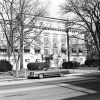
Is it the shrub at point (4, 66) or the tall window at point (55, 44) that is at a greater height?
the tall window at point (55, 44)

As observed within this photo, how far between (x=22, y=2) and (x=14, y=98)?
752 inches

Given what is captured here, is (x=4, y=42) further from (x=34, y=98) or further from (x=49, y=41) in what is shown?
(x=34, y=98)

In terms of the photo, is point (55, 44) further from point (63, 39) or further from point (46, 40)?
point (63, 39)

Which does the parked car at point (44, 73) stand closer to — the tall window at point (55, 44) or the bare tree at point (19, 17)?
the bare tree at point (19, 17)

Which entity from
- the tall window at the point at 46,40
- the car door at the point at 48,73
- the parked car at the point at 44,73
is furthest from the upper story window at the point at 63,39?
the car door at the point at 48,73

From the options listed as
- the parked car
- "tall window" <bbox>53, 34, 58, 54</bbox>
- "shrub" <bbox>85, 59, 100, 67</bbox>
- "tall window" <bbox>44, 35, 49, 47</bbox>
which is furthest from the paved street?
"tall window" <bbox>53, 34, 58, 54</bbox>

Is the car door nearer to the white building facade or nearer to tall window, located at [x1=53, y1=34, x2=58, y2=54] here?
the white building facade

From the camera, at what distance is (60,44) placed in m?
60.3

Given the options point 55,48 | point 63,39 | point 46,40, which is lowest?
point 55,48

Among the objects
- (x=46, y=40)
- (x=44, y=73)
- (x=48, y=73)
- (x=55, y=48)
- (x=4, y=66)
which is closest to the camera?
(x=44, y=73)

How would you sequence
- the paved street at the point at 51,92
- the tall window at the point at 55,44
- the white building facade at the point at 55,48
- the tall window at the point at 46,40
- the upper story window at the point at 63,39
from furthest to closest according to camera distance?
the upper story window at the point at 63,39 < the tall window at the point at 55,44 < the tall window at the point at 46,40 < the white building facade at the point at 55,48 < the paved street at the point at 51,92

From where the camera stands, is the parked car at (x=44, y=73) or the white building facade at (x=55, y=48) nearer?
the parked car at (x=44, y=73)

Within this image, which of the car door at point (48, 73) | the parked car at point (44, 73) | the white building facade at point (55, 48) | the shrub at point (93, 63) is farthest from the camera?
the shrub at point (93, 63)

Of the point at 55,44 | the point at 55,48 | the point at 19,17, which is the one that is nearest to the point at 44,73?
the point at 19,17
